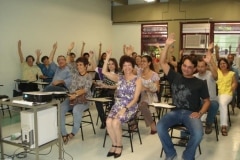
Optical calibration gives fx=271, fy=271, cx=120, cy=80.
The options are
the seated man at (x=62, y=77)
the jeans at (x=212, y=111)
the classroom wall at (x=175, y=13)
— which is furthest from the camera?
the classroom wall at (x=175, y=13)

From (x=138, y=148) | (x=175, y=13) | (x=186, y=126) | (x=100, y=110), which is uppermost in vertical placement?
(x=175, y=13)

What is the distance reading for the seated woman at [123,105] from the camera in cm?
336

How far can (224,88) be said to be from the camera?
4414mm

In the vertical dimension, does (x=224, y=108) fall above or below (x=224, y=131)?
above

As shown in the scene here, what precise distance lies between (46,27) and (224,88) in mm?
4564

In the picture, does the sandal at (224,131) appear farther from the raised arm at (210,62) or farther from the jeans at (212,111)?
the raised arm at (210,62)

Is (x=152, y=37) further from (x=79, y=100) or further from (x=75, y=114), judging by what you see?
(x=75, y=114)

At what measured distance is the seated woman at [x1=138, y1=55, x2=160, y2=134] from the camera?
412 centimetres

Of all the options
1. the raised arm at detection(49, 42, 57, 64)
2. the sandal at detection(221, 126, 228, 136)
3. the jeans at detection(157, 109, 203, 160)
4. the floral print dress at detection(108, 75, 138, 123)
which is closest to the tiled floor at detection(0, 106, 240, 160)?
the sandal at detection(221, 126, 228, 136)

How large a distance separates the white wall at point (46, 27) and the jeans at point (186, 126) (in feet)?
13.6

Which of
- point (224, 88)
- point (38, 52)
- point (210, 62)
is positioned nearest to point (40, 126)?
point (210, 62)

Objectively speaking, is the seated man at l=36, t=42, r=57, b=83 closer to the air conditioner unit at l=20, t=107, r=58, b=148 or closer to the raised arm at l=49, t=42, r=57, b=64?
the raised arm at l=49, t=42, r=57, b=64

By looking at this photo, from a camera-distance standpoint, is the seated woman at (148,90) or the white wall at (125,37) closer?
the seated woman at (148,90)

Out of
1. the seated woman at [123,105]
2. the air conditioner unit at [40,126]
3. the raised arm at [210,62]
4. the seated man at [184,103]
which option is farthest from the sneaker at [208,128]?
the air conditioner unit at [40,126]
